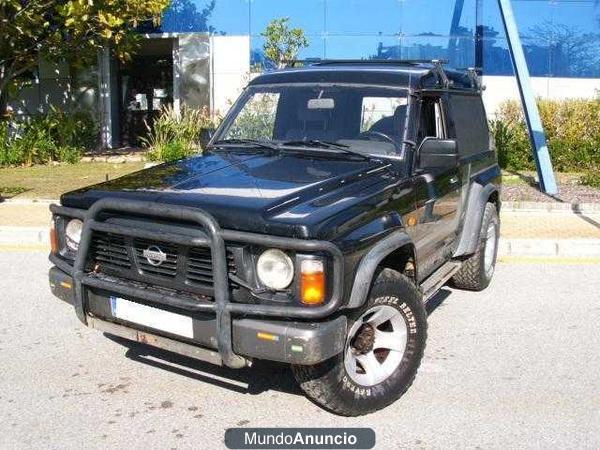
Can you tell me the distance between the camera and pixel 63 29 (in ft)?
48.7

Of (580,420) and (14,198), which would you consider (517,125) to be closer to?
(14,198)

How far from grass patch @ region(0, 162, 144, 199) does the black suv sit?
6531mm

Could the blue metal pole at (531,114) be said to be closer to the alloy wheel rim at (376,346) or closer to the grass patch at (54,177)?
the grass patch at (54,177)

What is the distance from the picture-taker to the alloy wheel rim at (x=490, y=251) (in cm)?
637

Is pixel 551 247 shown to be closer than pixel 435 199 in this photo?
No

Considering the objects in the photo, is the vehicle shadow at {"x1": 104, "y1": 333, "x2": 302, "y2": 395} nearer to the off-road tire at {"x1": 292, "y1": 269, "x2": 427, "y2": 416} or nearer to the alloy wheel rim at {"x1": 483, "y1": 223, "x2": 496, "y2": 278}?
the off-road tire at {"x1": 292, "y1": 269, "x2": 427, "y2": 416}

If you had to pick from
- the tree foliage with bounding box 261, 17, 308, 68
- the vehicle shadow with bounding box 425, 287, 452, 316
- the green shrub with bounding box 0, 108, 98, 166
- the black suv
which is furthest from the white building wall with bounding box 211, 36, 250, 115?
the black suv

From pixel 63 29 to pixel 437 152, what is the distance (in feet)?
42.1

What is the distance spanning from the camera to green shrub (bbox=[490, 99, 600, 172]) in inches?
540

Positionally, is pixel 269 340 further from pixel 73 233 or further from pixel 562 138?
pixel 562 138

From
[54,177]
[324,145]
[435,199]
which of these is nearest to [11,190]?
[54,177]

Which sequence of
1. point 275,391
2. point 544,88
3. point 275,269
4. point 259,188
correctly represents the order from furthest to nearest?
1. point 544,88
2. point 275,391
3. point 259,188
4. point 275,269

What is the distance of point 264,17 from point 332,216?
1519 centimetres

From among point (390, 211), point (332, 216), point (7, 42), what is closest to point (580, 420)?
point (390, 211)
